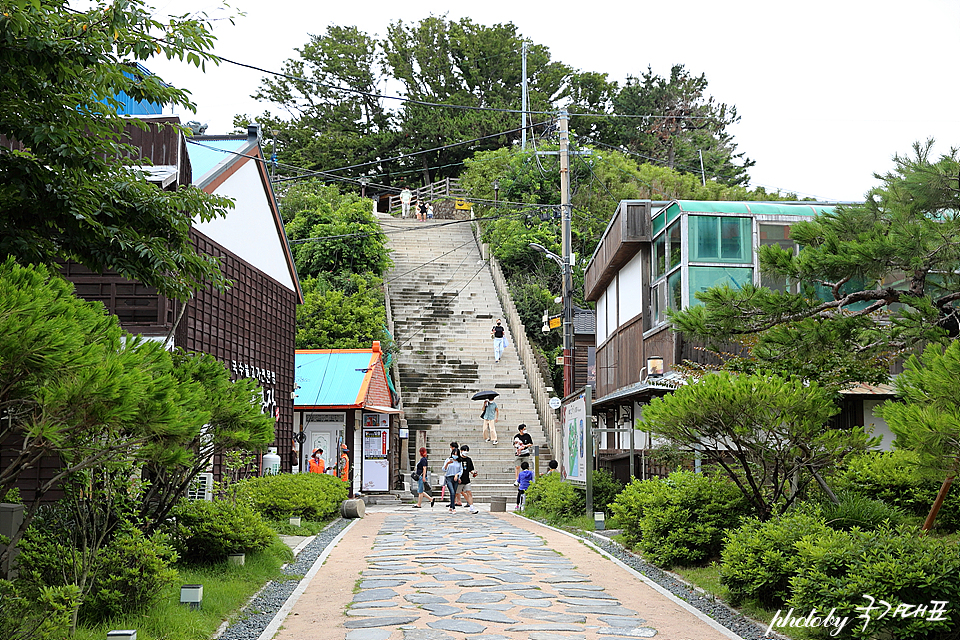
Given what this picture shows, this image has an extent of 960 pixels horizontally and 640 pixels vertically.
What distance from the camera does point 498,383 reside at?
105ft

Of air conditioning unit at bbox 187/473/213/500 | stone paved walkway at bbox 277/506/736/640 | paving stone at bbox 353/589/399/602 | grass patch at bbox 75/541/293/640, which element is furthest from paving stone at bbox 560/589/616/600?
air conditioning unit at bbox 187/473/213/500

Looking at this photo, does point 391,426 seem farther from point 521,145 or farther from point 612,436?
point 521,145

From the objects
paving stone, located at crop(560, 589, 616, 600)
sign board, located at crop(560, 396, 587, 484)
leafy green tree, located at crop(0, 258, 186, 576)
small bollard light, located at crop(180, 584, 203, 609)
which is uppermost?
leafy green tree, located at crop(0, 258, 186, 576)

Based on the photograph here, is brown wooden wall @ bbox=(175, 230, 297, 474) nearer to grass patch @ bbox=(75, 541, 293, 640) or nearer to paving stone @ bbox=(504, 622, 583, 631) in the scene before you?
grass patch @ bbox=(75, 541, 293, 640)

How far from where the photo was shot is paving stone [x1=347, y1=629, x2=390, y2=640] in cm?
750

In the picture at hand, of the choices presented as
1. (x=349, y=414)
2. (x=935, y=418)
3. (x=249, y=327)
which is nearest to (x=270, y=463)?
(x=249, y=327)

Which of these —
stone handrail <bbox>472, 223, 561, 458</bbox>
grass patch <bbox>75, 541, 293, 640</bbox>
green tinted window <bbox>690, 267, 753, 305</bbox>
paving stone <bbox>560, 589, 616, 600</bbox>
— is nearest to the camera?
grass patch <bbox>75, 541, 293, 640</bbox>

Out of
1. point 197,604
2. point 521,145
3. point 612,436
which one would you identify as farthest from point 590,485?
point 521,145

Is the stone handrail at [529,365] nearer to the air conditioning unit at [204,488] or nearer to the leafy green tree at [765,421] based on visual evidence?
the air conditioning unit at [204,488]

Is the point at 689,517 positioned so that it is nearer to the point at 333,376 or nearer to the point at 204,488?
the point at 204,488

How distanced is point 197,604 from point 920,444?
21.0ft

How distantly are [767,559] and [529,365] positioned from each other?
77.1 ft

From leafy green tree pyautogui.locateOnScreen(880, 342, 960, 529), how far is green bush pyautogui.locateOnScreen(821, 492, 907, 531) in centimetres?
259

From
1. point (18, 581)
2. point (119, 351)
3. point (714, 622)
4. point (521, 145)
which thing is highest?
point (521, 145)
